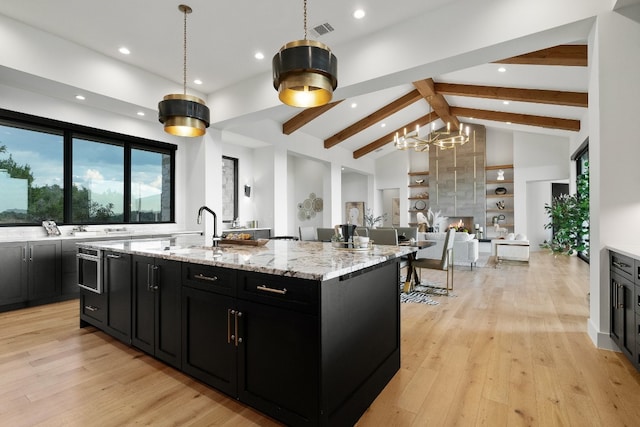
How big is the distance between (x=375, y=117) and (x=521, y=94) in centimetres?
325

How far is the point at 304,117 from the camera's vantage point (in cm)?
706

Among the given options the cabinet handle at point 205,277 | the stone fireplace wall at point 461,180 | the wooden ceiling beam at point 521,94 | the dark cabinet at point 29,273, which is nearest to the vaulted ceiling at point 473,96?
the wooden ceiling beam at point 521,94

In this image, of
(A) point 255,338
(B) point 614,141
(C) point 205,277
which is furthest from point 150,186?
(B) point 614,141

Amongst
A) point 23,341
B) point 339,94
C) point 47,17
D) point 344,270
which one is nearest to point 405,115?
point 339,94

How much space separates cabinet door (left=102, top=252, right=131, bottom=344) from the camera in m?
2.61

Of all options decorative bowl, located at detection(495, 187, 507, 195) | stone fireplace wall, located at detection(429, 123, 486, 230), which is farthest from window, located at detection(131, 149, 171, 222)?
decorative bowl, located at detection(495, 187, 507, 195)

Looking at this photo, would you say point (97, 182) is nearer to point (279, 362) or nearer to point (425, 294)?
point (279, 362)

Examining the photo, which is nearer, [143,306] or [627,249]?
[627,249]

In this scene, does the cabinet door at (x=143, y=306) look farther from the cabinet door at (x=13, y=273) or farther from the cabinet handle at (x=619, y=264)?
the cabinet handle at (x=619, y=264)

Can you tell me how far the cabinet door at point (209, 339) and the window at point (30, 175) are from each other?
12.7ft

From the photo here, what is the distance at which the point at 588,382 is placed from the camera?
7.00ft

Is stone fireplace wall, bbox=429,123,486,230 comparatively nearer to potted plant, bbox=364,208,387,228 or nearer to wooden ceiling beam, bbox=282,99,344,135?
potted plant, bbox=364,208,387,228

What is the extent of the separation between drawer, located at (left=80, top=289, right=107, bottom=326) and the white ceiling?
2.99m

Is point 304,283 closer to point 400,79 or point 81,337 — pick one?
point 81,337
